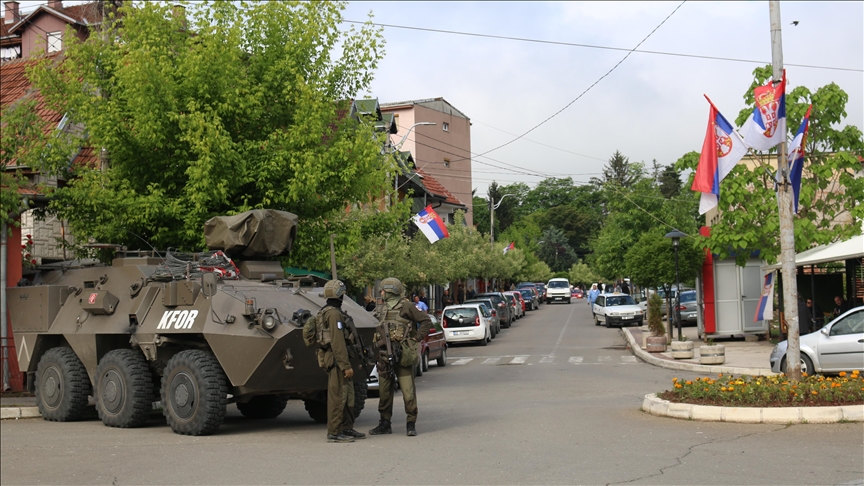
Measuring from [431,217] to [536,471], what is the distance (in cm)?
2490

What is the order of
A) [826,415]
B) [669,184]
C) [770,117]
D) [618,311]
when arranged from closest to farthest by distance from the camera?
1. [826,415]
2. [770,117]
3. [618,311]
4. [669,184]

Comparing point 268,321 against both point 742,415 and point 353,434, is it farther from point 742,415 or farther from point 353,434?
point 742,415

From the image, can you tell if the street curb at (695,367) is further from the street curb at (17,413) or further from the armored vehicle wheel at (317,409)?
the street curb at (17,413)

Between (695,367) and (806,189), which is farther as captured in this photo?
(806,189)

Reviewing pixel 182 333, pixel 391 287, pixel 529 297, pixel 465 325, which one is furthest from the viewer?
pixel 529 297

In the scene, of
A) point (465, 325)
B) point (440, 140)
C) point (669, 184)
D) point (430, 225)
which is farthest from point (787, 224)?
point (669, 184)

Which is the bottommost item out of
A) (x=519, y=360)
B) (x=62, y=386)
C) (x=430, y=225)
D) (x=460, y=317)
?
(x=519, y=360)

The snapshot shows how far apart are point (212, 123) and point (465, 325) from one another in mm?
18916

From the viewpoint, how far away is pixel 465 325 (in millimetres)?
34188

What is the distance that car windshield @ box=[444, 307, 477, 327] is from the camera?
34.3 meters

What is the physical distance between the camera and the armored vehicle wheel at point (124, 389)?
12.6 metres

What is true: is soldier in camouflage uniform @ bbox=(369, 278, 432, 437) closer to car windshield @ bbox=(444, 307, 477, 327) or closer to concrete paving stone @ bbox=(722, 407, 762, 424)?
concrete paving stone @ bbox=(722, 407, 762, 424)

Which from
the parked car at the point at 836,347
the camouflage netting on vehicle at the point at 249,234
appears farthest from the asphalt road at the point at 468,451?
the parked car at the point at 836,347

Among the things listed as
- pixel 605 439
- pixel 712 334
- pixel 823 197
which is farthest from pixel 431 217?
pixel 605 439
